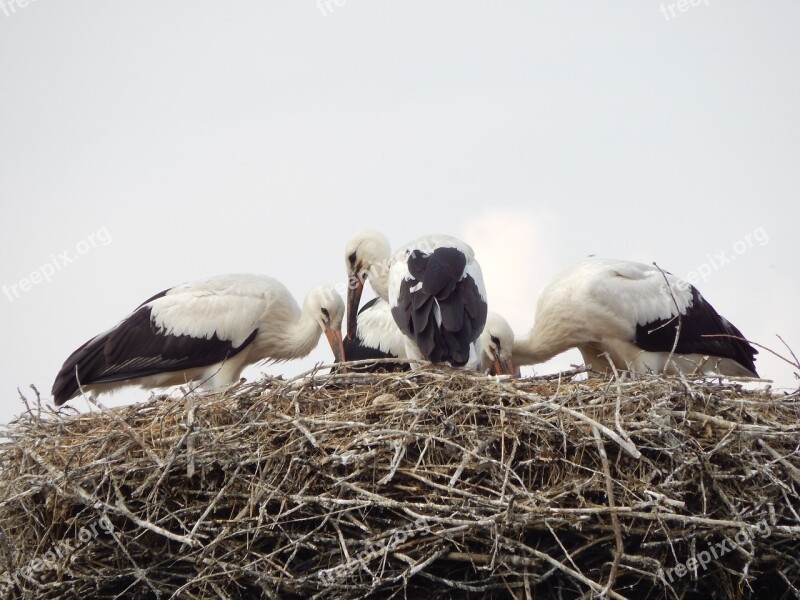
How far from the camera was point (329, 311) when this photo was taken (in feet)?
22.2

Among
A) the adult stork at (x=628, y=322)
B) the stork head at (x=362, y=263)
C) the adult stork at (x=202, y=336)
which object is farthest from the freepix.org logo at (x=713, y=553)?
the stork head at (x=362, y=263)

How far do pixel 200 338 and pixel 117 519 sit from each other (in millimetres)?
2218

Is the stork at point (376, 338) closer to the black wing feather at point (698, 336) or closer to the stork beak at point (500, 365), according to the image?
the stork beak at point (500, 365)

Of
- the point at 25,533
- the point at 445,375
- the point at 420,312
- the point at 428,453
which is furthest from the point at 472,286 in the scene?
the point at 25,533

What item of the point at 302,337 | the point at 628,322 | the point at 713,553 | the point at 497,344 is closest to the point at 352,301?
the point at 302,337

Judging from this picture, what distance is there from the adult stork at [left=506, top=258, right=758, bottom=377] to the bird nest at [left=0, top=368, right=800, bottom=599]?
1878 mm

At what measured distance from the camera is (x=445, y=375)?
476 centimetres

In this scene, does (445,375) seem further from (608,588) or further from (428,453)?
(608,588)

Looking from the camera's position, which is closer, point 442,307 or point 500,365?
point 442,307

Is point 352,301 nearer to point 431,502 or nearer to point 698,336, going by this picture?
point 698,336

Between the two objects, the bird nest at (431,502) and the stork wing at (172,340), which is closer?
the bird nest at (431,502)

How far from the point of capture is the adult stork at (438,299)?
17.1 ft

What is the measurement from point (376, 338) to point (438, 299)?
59.1 inches

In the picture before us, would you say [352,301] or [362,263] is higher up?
[362,263]
